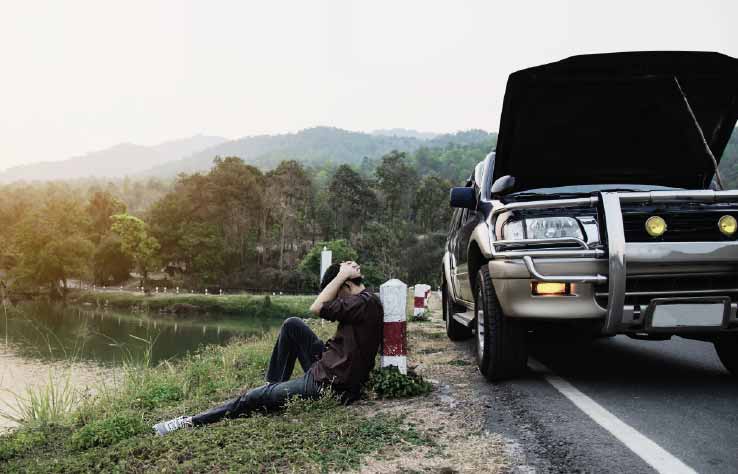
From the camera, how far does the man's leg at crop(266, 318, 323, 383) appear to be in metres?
5.32

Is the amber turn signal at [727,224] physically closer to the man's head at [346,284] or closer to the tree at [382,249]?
the man's head at [346,284]

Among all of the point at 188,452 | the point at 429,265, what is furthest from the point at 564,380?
the point at 429,265

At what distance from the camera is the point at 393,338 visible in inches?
208

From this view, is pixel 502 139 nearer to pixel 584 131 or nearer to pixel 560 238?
pixel 584 131

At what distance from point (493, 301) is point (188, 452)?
102 inches

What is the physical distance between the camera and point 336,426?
13.2 feet

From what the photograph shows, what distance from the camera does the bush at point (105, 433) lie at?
4.71m

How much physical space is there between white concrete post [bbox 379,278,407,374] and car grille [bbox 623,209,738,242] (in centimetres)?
185

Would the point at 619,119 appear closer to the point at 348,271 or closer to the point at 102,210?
the point at 348,271

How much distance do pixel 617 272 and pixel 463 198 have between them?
2.28m

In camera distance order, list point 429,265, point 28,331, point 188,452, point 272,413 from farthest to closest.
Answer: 1. point 429,265
2. point 28,331
3. point 272,413
4. point 188,452

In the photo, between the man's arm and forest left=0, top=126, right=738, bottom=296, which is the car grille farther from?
forest left=0, top=126, right=738, bottom=296

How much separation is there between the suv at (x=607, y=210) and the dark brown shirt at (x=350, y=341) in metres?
1.02

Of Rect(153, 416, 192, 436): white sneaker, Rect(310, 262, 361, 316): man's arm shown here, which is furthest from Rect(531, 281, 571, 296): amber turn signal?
Rect(153, 416, 192, 436): white sneaker
